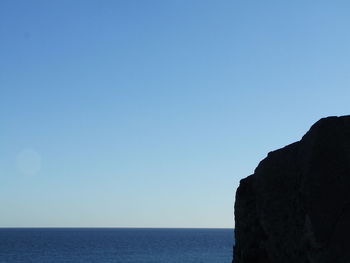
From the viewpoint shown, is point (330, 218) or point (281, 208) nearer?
A: point (330, 218)

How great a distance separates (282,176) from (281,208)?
2.85 feet

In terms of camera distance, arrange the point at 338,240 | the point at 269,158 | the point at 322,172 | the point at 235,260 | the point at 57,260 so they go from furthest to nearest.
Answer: the point at 57,260 → the point at 235,260 → the point at 269,158 → the point at 322,172 → the point at 338,240

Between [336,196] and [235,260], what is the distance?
5.03 metres

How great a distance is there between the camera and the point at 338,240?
41.0 ft

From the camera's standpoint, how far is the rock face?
12742 mm

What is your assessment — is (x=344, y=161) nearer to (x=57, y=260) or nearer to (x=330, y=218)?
Answer: (x=330, y=218)

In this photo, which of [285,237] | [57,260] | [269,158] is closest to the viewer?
[285,237]

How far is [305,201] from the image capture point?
13273 millimetres

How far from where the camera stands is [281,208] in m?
14.6

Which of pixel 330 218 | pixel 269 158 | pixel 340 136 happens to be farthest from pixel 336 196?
pixel 269 158

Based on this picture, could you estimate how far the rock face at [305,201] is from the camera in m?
12.7

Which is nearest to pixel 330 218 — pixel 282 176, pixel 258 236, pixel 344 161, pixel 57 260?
pixel 344 161

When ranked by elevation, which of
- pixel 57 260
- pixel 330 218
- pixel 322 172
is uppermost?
pixel 322 172

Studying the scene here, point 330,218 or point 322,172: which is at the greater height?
point 322,172
